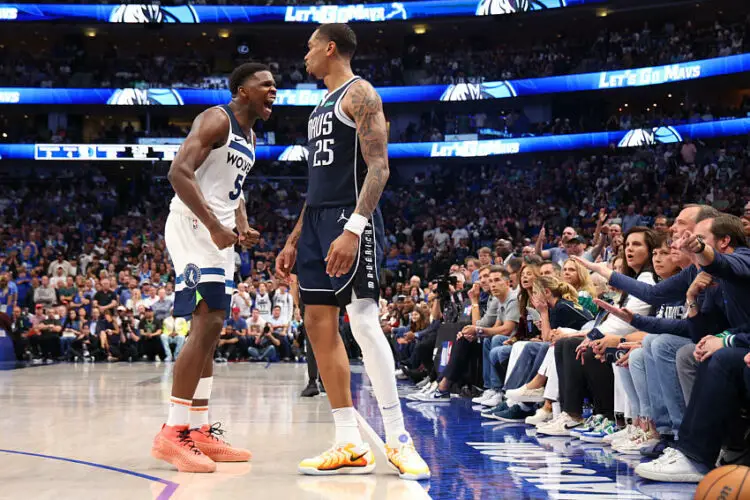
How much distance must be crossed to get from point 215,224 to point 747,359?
241 centimetres

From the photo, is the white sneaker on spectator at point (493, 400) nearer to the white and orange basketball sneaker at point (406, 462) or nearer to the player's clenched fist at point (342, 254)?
the white and orange basketball sneaker at point (406, 462)

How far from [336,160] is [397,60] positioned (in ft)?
93.4

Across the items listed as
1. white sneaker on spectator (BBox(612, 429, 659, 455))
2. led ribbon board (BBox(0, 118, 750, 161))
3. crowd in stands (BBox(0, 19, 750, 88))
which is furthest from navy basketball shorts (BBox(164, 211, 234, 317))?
crowd in stands (BBox(0, 19, 750, 88))

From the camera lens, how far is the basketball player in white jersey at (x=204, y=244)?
13.0ft

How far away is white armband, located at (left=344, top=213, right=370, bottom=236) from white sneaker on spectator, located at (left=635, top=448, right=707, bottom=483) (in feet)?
5.43

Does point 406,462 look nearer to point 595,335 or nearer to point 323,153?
point 323,153

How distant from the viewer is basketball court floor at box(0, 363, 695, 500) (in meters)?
3.30

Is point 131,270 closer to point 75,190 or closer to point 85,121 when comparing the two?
point 75,190

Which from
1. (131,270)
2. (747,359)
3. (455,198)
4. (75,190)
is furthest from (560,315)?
(75,190)

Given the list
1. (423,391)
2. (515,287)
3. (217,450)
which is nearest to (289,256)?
(217,450)

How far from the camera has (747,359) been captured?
11.0ft

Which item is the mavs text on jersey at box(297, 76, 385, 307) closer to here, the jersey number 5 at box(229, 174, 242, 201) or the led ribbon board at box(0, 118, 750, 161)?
the jersey number 5 at box(229, 174, 242, 201)

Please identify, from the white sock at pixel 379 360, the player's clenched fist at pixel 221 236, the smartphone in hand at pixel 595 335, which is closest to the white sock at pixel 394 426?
the white sock at pixel 379 360

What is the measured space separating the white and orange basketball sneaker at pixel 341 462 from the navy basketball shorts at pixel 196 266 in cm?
91
